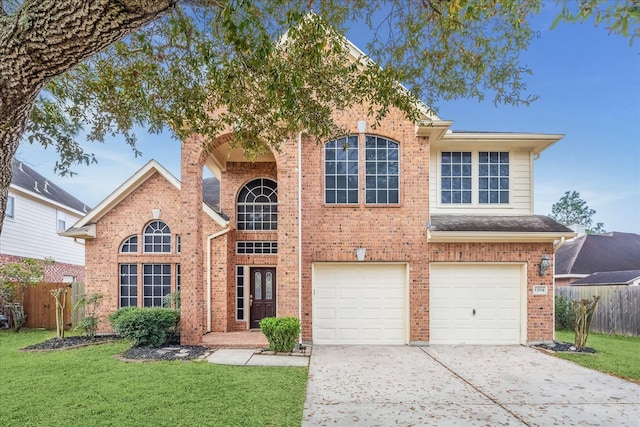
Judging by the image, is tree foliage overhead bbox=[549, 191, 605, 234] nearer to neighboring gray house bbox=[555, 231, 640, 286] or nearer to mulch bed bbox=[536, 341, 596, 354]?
neighboring gray house bbox=[555, 231, 640, 286]

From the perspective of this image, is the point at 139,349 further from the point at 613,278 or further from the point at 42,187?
the point at 613,278

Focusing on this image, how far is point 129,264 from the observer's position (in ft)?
42.1

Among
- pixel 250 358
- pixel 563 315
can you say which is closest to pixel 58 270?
pixel 250 358

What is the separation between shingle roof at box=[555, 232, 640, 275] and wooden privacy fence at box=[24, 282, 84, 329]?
2196cm

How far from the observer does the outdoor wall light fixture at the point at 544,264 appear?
10.6m

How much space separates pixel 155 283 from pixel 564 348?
11835 millimetres

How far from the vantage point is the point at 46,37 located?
9.31 feet

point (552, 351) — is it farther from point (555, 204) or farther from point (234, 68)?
point (555, 204)

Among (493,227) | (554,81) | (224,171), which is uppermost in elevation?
(554,81)

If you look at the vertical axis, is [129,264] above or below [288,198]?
below

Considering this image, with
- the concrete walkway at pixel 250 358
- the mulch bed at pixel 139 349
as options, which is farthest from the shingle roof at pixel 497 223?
the mulch bed at pixel 139 349

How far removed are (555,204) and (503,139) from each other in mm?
40374

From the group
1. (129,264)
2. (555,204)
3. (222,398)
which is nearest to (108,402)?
(222,398)

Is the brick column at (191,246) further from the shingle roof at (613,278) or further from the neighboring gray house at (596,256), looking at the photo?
the neighboring gray house at (596,256)
